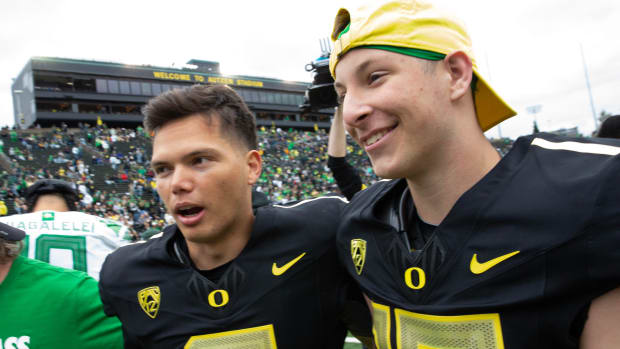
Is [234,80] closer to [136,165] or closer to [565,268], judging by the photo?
[136,165]

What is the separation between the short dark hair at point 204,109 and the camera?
189 cm

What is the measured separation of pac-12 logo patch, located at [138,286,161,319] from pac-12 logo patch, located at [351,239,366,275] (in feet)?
2.93

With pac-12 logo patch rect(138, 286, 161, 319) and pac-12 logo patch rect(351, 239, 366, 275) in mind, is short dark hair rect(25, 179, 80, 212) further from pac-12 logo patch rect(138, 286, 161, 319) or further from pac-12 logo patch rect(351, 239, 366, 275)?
pac-12 logo patch rect(351, 239, 366, 275)

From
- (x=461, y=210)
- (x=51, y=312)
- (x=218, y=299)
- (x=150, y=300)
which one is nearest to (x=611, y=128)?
(x=461, y=210)

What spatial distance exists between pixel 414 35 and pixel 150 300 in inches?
61.1

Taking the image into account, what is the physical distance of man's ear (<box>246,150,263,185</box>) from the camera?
79.6 inches

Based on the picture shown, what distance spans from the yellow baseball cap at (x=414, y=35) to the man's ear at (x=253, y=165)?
2.20 ft

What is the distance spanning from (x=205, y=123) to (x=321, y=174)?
2492cm

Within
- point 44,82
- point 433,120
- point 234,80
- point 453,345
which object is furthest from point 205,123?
point 234,80

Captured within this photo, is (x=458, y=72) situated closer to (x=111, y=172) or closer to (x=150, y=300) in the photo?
(x=150, y=300)

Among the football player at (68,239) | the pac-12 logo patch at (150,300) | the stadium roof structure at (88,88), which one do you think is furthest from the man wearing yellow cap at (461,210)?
the stadium roof structure at (88,88)

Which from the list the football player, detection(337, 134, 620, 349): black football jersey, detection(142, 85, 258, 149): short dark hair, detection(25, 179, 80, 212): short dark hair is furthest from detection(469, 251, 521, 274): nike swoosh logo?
detection(25, 179, 80, 212): short dark hair

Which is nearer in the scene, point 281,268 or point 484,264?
point 484,264

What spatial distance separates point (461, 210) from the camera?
4.52ft
